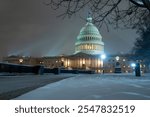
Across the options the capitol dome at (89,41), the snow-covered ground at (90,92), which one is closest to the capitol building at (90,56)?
the capitol dome at (89,41)

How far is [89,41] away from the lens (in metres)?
154

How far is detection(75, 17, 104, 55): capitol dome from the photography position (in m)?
153

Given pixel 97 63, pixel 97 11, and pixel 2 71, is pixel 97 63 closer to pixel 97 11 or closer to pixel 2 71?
pixel 2 71

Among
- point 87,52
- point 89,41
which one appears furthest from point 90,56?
point 89,41

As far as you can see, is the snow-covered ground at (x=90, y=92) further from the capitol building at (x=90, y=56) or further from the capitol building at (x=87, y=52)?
the capitol building at (x=87, y=52)

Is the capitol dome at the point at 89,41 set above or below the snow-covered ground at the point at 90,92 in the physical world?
above

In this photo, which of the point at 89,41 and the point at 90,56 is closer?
the point at 89,41

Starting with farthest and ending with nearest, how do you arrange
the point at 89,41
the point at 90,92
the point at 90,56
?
Result: the point at 90,56 → the point at 89,41 → the point at 90,92

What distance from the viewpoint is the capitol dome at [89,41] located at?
502 ft

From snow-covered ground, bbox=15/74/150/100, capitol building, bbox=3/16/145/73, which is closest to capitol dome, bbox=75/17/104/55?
capitol building, bbox=3/16/145/73

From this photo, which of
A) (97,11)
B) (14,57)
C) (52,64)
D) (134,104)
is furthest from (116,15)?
(14,57)

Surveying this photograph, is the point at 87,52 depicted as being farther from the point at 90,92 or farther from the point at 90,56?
Result: the point at 90,92

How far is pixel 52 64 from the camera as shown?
177 metres

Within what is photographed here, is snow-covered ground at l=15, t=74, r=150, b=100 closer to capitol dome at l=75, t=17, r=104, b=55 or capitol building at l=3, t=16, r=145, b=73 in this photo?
capitol dome at l=75, t=17, r=104, b=55
